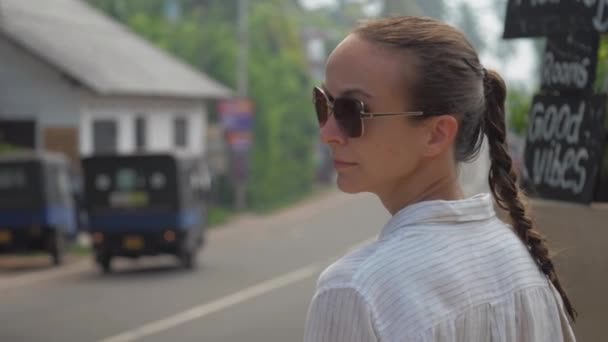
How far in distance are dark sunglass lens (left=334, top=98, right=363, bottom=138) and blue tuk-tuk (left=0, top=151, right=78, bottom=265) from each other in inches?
697

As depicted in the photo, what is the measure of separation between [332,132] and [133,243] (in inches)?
651

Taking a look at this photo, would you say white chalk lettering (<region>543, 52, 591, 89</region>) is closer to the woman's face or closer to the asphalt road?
the woman's face

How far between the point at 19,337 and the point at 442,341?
10.3 metres

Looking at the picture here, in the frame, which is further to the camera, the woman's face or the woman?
the woman's face

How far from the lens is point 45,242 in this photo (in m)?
19.4

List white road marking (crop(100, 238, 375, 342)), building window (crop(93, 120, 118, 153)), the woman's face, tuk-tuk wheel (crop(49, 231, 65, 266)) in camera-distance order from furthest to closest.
Result: 1. building window (crop(93, 120, 118, 153))
2. tuk-tuk wheel (crop(49, 231, 65, 266))
3. white road marking (crop(100, 238, 375, 342))
4. the woman's face

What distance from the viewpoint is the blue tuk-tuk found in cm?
1908

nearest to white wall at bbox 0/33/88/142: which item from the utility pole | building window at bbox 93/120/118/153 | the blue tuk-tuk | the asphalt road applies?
building window at bbox 93/120/118/153

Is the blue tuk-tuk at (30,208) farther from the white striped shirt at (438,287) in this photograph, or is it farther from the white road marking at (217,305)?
the white striped shirt at (438,287)

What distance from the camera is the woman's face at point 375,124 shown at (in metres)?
1.94

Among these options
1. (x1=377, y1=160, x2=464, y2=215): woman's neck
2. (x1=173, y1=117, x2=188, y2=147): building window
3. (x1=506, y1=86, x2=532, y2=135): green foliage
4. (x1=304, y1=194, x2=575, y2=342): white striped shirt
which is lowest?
(x1=173, y1=117, x2=188, y2=147): building window

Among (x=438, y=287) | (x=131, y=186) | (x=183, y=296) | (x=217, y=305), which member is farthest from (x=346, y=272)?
(x=131, y=186)

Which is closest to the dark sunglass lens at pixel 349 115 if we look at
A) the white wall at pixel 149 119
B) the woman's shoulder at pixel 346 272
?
the woman's shoulder at pixel 346 272

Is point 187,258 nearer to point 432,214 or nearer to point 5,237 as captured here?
point 5,237
